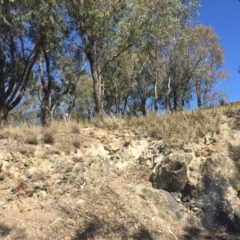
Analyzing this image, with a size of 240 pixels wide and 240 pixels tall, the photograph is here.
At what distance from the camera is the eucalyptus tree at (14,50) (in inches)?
539

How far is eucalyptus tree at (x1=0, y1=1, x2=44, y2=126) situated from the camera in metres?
13.7

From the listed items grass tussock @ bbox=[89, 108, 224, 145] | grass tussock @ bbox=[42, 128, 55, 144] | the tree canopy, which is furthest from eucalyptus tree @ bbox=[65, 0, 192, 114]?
grass tussock @ bbox=[42, 128, 55, 144]

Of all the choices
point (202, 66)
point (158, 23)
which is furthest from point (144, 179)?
point (202, 66)

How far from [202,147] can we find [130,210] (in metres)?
2.62

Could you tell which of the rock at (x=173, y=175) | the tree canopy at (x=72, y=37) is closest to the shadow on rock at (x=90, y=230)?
the rock at (x=173, y=175)

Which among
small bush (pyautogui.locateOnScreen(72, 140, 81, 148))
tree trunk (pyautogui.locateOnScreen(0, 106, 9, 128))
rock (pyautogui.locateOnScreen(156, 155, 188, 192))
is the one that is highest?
tree trunk (pyautogui.locateOnScreen(0, 106, 9, 128))

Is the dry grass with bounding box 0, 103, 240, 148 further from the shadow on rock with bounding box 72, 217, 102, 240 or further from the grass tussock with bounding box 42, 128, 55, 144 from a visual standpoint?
the shadow on rock with bounding box 72, 217, 102, 240

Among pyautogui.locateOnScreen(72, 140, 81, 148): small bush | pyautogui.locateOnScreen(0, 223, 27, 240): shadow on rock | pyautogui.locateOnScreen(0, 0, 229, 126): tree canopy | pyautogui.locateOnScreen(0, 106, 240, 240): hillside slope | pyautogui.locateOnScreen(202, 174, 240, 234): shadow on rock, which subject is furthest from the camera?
pyautogui.locateOnScreen(0, 0, 229, 126): tree canopy

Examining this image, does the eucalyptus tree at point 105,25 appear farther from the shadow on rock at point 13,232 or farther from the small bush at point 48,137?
the shadow on rock at point 13,232

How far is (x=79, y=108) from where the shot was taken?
137 ft

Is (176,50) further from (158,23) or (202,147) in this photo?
(202,147)

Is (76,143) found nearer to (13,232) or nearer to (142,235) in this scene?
(13,232)

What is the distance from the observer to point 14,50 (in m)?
16.8

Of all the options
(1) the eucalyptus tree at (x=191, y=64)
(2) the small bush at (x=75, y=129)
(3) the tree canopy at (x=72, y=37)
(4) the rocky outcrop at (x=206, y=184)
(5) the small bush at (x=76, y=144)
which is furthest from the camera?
(1) the eucalyptus tree at (x=191, y=64)
